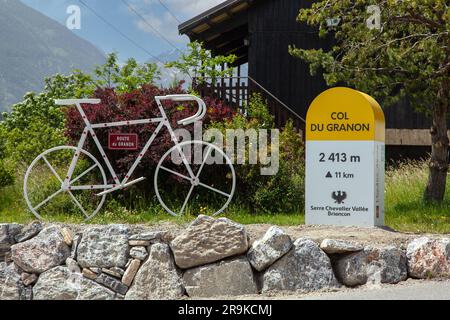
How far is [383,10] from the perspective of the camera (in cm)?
1152

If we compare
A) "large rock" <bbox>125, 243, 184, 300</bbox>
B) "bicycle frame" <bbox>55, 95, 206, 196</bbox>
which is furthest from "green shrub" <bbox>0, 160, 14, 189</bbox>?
"large rock" <bbox>125, 243, 184, 300</bbox>

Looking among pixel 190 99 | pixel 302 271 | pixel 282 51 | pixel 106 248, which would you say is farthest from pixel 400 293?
pixel 282 51

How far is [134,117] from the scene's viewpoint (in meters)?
10.8

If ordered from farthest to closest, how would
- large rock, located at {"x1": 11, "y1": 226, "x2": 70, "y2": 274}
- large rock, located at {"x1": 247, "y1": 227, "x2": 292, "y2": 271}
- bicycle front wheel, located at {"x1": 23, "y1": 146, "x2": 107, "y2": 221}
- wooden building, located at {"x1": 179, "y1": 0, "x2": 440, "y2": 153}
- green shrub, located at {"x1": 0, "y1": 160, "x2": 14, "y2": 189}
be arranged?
wooden building, located at {"x1": 179, "y1": 0, "x2": 440, "y2": 153}
green shrub, located at {"x1": 0, "y1": 160, "x2": 14, "y2": 189}
bicycle front wheel, located at {"x1": 23, "y1": 146, "x2": 107, "y2": 221}
large rock, located at {"x1": 11, "y1": 226, "x2": 70, "y2": 274}
large rock, located at {"x1": 247, "y1": 227, "x2": 292, "y2": 271}

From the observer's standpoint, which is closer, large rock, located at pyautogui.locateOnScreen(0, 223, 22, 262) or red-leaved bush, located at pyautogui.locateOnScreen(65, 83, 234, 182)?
large rock, located at pyautogui.locateOnScreen(0, 223, 22, 262)

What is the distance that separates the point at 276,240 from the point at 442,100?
5486 millimetres

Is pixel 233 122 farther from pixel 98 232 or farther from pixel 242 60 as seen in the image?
pixel 242 60

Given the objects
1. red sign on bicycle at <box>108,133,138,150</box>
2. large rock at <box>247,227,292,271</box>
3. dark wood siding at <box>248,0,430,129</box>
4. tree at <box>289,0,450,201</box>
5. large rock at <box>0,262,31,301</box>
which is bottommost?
large rock at <box>0,262,31,301</box>

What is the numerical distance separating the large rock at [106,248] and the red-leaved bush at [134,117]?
2.13 metres

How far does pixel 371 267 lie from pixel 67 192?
4.80 metres

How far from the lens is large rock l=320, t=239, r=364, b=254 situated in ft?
26.1

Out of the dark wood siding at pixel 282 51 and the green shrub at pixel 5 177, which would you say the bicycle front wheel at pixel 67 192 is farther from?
the dark wood siding at pixel 282 51

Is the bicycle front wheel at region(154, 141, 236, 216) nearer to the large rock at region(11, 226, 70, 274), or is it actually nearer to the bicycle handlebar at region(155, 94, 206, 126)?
the bicycle handlebar at region(155, 94, 206, 126)

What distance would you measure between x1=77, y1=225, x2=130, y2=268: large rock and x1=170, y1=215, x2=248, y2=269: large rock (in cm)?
66
